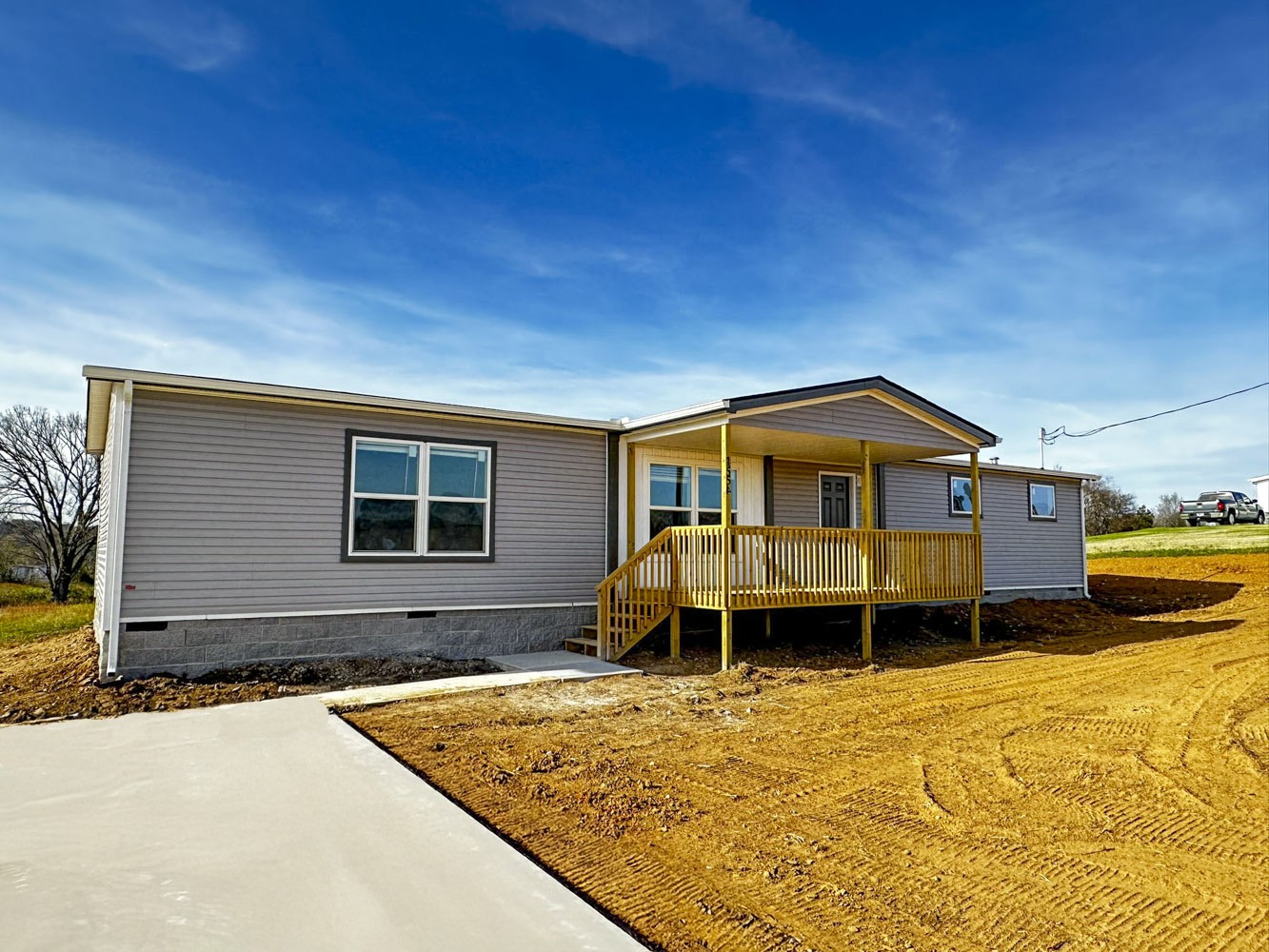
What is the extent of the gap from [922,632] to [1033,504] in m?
6.25

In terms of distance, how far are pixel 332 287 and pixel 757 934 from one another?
41.3 ft

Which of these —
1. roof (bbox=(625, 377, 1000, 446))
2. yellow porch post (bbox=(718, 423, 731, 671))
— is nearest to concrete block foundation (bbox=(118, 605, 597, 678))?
yellow porch post (bbox=(718, 423, 731, 671))

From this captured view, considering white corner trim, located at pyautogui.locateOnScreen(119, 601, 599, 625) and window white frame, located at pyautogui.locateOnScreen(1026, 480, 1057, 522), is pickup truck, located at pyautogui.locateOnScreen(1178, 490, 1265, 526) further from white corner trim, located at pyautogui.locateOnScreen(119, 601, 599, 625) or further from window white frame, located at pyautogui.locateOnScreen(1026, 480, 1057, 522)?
white corner trim, located at pyautogui.locateOnScreen(119, 601, 599, 625)

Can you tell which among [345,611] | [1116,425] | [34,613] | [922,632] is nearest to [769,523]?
[922,632]

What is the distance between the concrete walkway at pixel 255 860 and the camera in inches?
117

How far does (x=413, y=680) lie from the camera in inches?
341

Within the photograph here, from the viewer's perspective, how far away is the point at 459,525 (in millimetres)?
10164

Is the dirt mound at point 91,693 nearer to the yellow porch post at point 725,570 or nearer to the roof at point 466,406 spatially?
the roof at point 466,406

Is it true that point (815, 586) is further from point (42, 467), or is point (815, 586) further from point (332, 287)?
point (42, 467)

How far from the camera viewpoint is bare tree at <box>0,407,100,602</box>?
79.1 ft

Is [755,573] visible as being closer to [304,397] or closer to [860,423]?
[860,423]

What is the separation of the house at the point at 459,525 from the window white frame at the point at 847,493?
1143mm

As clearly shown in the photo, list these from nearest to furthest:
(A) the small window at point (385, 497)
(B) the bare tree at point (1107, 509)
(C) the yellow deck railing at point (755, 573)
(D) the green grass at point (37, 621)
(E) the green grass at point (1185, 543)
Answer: (A) the small window at point (385, 497) < (C) the yellow deck railing at point (755, 573) < (D) the green grass at point (37, 621) < (E) the green grass at point (1185, 543) < (B) the bare tree at point (1107, 509)

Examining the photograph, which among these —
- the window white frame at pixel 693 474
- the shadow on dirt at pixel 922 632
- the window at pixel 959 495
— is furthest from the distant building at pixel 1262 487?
the window white frame at pixel 693 474
